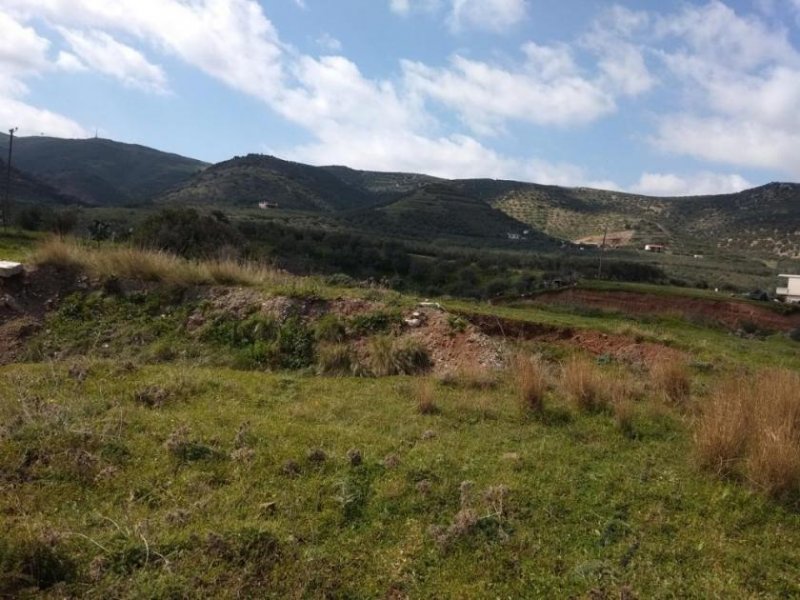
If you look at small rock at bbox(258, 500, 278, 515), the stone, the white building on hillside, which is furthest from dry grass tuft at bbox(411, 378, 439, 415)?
the white building on hillside

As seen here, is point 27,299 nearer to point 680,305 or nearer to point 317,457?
point 317,457

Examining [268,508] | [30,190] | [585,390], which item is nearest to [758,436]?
[585,390]

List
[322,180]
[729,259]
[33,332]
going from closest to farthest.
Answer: [33,332], [729,259], [322,180]

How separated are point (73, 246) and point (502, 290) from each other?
31.1 meters

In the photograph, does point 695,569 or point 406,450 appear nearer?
point 695,569

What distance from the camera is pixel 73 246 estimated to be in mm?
14297

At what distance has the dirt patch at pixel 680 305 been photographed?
34.9 meters

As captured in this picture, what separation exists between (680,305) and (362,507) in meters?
36.6

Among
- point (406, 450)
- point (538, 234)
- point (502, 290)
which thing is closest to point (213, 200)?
point (538, 234)

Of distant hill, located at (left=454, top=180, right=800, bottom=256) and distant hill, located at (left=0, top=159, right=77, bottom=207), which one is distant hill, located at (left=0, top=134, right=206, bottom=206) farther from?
distant hill, located at (left=454, top=180, right=800, bottom=256)

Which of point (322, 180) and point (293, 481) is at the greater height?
point (322, 180)

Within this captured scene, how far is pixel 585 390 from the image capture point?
7.69 metres

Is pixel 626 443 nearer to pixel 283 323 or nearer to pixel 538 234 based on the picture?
pixel 283 323

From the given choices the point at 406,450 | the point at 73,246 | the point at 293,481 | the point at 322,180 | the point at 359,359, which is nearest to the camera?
the point at 293,481
